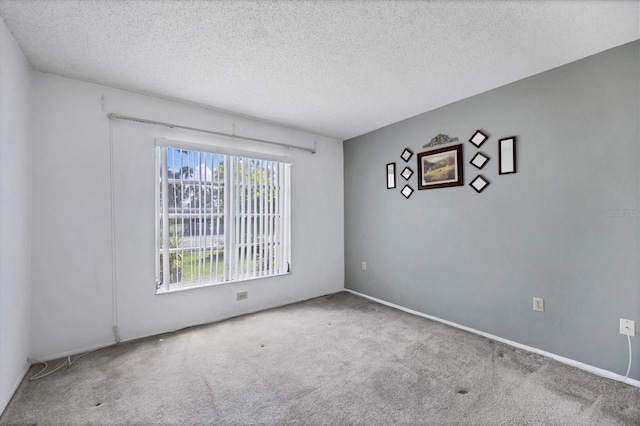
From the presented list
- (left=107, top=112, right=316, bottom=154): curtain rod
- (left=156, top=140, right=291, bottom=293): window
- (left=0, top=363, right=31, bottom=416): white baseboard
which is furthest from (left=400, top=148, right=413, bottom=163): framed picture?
(left=0, top=363, right=31, bottom=416): white baseboard

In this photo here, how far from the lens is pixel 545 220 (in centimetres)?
237

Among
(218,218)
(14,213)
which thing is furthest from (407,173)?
(14,213)

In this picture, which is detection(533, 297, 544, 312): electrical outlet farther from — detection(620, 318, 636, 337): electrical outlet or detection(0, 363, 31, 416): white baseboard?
detection(0, 363, 31, 416): white baseboard

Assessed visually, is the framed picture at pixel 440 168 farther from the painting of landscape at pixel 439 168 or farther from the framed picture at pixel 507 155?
the framed picture at pixel 507 155

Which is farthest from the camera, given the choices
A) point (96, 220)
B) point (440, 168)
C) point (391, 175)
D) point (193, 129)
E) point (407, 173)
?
point (391, 175)

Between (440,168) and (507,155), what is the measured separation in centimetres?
68

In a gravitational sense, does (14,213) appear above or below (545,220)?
above

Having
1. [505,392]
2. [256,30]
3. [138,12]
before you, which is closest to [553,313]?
[505,392]

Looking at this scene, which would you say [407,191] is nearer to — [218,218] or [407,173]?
[407,173]

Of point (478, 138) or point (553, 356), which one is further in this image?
point (478, 138)

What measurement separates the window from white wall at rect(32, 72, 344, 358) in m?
0.13

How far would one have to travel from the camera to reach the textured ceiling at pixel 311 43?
165 centimetres

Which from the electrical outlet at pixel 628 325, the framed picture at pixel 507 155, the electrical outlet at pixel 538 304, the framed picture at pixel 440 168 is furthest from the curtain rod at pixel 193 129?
the electrical outlet at pixel 628 325

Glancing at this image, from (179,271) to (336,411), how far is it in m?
2.17
